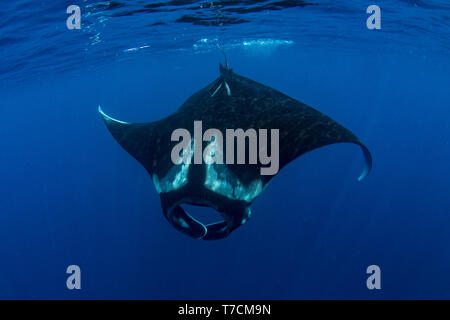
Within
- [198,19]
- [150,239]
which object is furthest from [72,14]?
[150,239]

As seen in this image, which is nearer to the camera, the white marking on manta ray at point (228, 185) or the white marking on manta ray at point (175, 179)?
the white marking on manta ray at point (228, 185)

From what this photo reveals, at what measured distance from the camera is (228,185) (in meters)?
3.70

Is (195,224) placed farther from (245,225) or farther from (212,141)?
(245,225)

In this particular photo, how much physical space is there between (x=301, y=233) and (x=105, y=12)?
50.1 feet

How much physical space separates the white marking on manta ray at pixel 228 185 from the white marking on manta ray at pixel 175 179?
0.32 meters

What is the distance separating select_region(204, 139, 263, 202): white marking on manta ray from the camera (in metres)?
3.66

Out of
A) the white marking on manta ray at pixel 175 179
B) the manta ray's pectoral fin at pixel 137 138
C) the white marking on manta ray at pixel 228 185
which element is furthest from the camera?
the manta ray's pectoral fin at pixel 137 138

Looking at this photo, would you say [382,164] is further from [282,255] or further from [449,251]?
[282,255]

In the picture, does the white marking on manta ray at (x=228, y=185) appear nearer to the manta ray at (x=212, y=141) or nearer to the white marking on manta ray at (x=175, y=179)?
the manta ray at (x=212, y=141)

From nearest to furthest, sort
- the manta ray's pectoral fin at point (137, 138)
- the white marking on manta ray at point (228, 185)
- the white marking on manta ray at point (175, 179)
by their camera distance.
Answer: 1. the white marking on manta ray at point (228, 185)
2. the white marking on manta ray at point (175, 179)
3. the manta ray's pectoral fin at point (137, 138)

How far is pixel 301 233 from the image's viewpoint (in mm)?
17594

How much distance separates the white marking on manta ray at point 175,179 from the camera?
3.84 m

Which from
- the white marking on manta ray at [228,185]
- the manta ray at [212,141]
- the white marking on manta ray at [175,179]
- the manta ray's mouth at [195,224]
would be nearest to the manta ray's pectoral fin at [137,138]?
the manta ray at [212,141]

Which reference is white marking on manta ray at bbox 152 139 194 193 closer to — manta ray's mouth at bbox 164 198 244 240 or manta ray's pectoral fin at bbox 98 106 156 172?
manta ray's mouth at bbox 164 198 244 240
